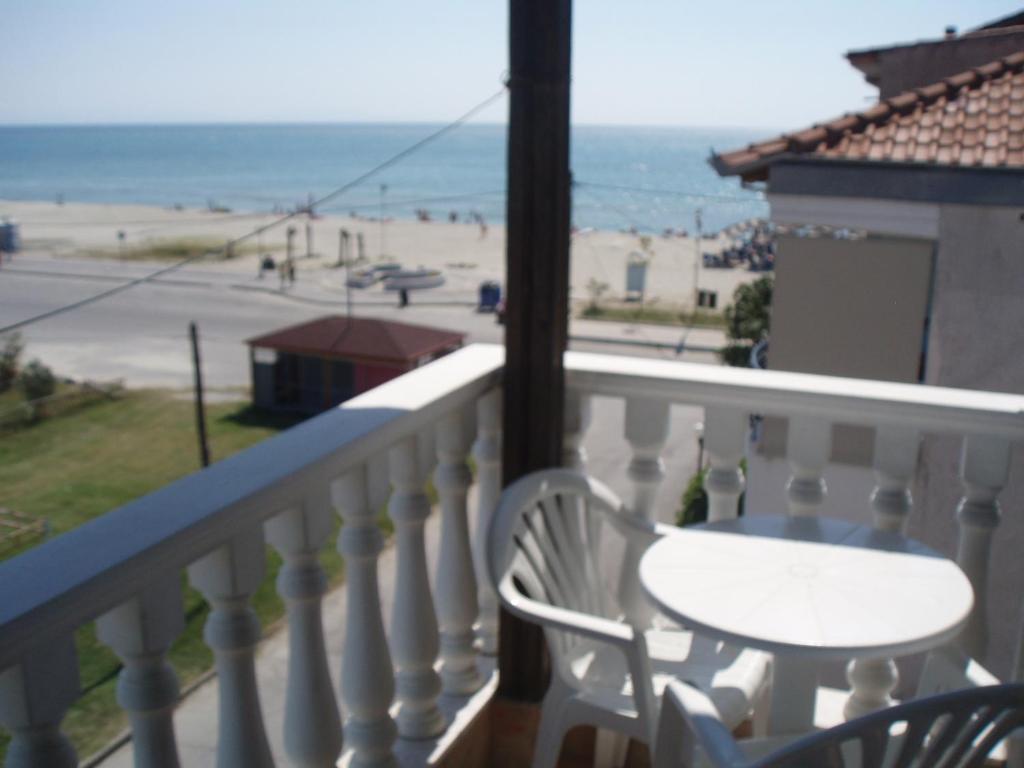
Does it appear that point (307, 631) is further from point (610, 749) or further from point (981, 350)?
point (981, 350)

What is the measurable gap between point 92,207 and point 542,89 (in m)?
1.36

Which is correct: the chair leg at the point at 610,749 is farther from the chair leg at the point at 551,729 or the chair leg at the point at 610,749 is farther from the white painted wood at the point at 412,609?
the white painted wood at the point at 412,609

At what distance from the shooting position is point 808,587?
1.65 meters

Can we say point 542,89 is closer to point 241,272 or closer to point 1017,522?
point 1017,522

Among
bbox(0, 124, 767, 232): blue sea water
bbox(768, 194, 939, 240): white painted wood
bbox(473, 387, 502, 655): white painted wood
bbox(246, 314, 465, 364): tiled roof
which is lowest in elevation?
bbox(246, 314, 465, 364): tiled roof

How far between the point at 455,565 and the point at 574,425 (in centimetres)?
42

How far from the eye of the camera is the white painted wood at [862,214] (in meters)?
2.77

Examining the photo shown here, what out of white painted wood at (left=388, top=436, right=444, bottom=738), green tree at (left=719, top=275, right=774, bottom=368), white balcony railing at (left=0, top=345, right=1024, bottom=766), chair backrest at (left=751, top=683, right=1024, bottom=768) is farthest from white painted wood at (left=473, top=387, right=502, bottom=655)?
green tree at (left=719, top=275, right=774, bottom=368)

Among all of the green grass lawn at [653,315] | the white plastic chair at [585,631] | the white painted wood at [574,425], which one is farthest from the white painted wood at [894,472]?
the green grass lawn at [653,315]

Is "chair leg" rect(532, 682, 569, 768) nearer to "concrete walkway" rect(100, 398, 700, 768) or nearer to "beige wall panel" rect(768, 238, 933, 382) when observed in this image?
"concrete walkway" rect(100, 398, 700, 768)

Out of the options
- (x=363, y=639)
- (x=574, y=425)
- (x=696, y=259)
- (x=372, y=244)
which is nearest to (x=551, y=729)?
(x=363, y=639)

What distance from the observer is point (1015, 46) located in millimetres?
2838

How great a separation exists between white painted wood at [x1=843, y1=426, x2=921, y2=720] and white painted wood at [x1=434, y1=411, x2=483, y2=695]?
2.63 ft

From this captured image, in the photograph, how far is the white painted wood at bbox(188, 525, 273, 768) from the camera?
118 centimetres
